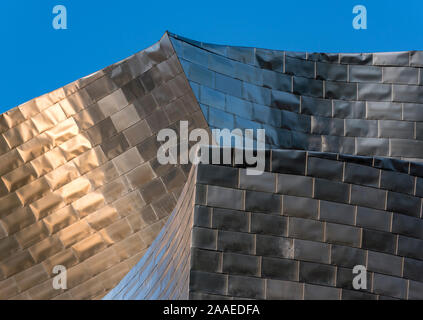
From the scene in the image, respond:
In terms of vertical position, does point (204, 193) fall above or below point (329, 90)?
below

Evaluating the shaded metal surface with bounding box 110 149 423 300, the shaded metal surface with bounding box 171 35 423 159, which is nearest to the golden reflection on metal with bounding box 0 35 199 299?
the shaded metal surface with bounding box 171 35 423 159

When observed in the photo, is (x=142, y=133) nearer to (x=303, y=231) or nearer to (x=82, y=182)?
(x=82, y=182)

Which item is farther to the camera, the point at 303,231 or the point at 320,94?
the point at 320,94

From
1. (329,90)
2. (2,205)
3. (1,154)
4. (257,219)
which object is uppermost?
(329,90)

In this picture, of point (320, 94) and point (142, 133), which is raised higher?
point (320, 94)

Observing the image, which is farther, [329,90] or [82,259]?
[329,90]

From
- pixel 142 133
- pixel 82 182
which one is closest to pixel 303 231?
pixel 142 133

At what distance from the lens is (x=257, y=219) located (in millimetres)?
8523

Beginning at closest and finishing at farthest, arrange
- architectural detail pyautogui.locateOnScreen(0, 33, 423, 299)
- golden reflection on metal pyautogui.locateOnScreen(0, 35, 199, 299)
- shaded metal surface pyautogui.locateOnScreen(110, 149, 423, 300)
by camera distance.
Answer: shaded metal surface pyautogui.locateOnScreen(110, 149, 423, 300) < architectural detail pyautogui.locateOnScreen(0, 33, 423, 299) < golden reflection on metal pyautogui.locateOnScreen(0, 35, 199, 299)

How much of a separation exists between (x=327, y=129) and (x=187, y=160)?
3.55m

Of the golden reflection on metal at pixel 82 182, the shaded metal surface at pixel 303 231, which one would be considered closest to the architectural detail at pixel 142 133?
the golden reflection on metal at pixel 82 182

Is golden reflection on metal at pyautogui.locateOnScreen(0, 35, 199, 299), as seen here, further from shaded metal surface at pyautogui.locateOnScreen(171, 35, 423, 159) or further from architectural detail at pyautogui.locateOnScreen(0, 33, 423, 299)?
shaded metal surface at pyautogui.locateOnScreen(171, 35, 423, 159)
